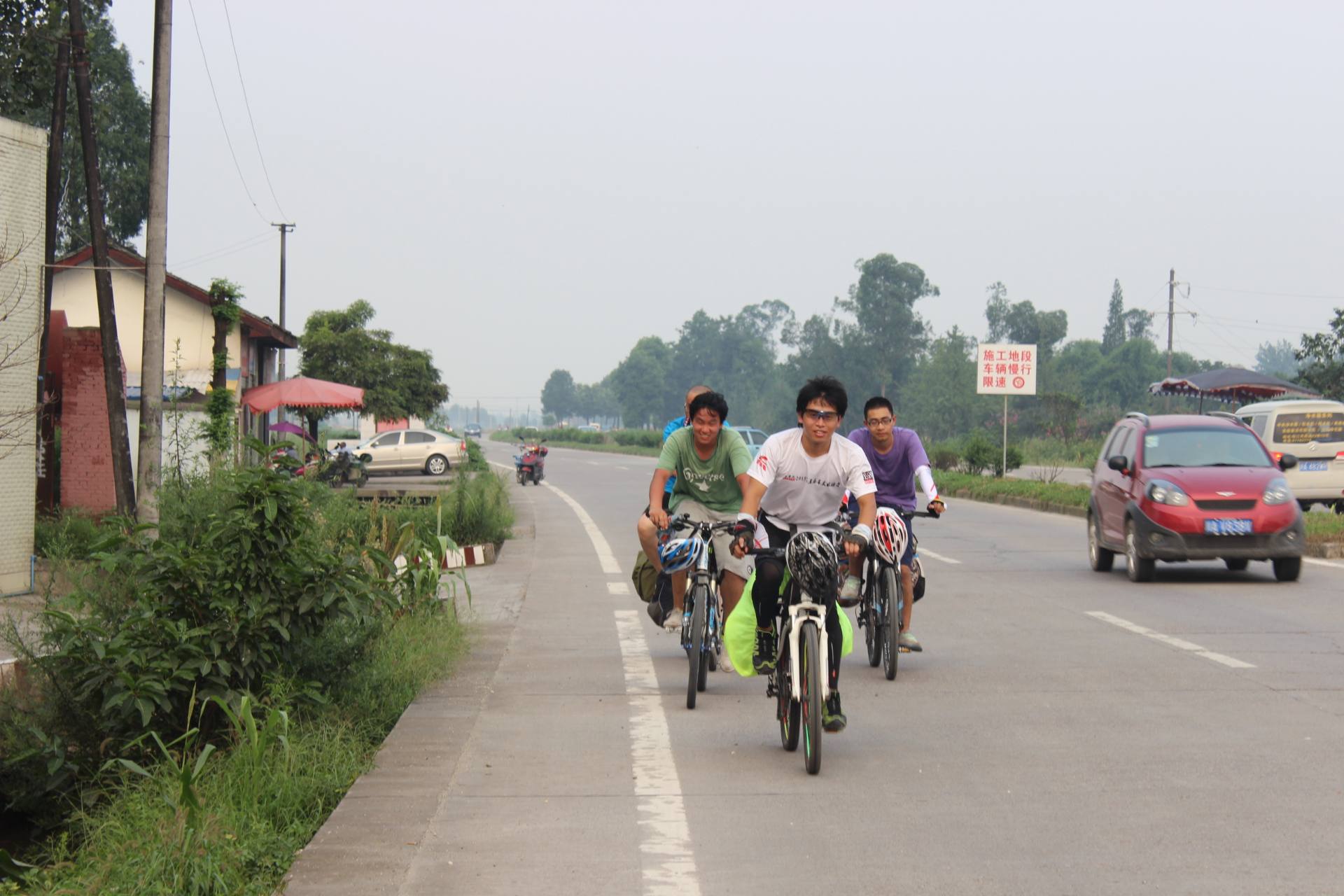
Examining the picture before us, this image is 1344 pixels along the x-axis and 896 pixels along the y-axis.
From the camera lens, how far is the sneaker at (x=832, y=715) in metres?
6.46

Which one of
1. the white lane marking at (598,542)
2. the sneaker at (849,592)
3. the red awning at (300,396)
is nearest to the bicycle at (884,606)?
the sneaker at (849,592)

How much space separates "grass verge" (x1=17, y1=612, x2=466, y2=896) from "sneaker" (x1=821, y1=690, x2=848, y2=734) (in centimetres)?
200

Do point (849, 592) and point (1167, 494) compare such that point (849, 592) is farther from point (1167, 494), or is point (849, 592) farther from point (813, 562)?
point (1167, 494)

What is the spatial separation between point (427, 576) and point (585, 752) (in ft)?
12.9

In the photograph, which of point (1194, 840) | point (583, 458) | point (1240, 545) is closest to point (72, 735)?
point (1194, 840)

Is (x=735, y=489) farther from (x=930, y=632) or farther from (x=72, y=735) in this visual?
(x=72, y=735)

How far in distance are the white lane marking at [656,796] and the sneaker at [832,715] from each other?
0.70 meters

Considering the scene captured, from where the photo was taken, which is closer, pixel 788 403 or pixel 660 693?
pixel 660 693

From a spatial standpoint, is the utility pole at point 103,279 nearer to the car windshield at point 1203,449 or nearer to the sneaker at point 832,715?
the car windshield at point 1203,449

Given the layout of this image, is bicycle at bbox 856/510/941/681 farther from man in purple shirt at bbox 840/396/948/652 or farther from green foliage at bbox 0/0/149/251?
green foliage at bbox 0/0/149/251

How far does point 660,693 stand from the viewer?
27.2 feet

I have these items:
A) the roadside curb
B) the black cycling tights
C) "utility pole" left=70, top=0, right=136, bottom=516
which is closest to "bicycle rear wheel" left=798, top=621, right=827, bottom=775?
the black cycling tights

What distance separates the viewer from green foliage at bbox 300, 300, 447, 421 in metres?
48.5

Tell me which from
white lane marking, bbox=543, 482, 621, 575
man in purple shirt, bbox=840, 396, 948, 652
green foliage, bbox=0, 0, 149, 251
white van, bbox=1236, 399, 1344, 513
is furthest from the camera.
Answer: green foliage, bbox=0, 0, 149, 251
